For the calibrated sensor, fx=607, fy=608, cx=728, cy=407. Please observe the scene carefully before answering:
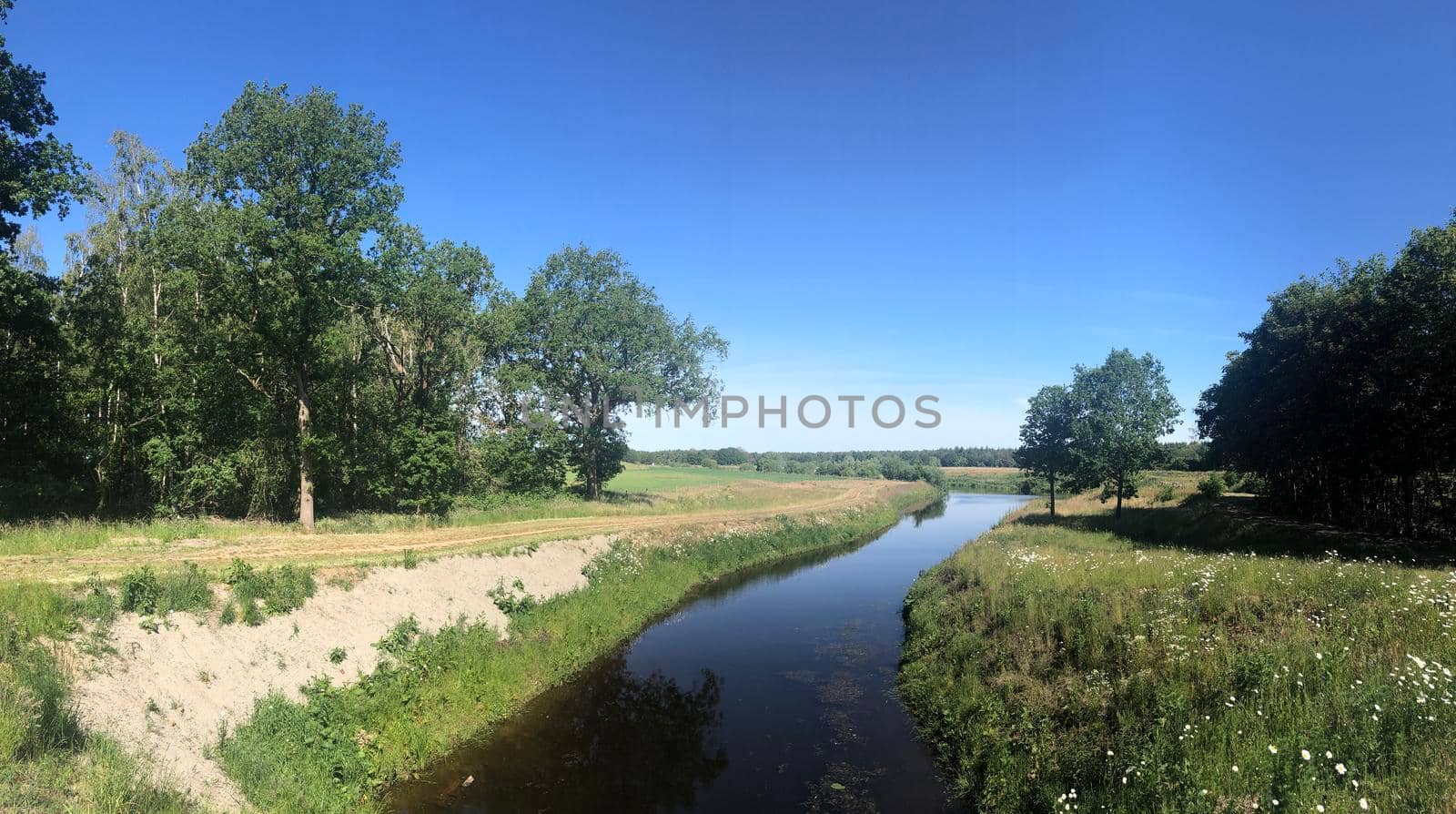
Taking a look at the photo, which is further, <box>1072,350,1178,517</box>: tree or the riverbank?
<box>1072,350,1178,517</box>: tree

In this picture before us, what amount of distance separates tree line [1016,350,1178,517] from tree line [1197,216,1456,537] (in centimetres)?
421

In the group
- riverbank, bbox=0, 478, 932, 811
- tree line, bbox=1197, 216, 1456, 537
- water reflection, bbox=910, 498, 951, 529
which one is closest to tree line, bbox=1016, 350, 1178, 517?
tree line, bbox=1197, 216, 1456, 537

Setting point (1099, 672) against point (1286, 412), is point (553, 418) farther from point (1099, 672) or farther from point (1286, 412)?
point (1286, 412)

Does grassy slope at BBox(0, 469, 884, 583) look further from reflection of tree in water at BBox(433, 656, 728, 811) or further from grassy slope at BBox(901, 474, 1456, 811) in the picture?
grassy slope at BBox(901, 474, 1456, 811)

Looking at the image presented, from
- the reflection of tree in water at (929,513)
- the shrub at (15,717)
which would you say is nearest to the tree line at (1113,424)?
the reflection of tree in water at (929,513)

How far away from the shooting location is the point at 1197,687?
1036 cm

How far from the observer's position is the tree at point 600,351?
42531mm

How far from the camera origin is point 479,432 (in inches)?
1564

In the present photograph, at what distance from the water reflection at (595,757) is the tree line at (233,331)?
17.1 meters

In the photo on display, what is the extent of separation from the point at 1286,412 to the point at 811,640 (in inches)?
879

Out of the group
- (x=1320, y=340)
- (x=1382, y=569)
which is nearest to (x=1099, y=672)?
(x=1382, y=569)

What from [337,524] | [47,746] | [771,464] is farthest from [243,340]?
[771,464]

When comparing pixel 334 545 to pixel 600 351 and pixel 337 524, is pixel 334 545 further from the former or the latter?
pixel 600 351

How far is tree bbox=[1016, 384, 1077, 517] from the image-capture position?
131ft
